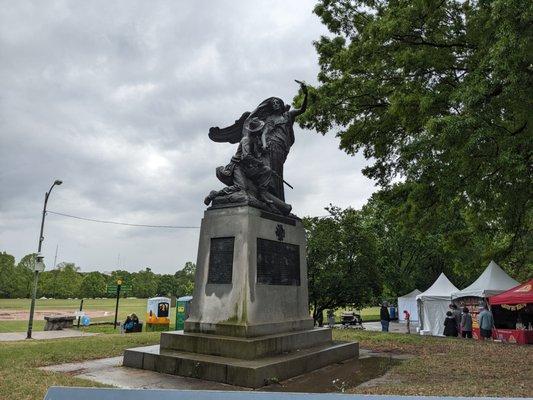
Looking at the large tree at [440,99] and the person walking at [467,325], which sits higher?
the large tree at [440,99]

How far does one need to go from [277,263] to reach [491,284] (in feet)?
46.3

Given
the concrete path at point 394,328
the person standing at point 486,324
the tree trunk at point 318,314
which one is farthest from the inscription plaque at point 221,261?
the concrete path at point 394,328

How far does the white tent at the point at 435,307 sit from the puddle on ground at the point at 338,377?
46.4 ft

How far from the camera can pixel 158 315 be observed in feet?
75.3

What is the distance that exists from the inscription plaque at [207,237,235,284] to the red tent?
12.6 m

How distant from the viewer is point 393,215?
16.1m

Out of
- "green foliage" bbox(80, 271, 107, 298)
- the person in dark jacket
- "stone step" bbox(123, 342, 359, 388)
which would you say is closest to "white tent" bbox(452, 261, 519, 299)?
the person in dark jacket

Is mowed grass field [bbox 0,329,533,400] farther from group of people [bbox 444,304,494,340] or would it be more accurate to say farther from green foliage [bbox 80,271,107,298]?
green foliage [bbox 80,271,107,298]

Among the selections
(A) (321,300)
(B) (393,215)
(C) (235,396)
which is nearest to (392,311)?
(A) (321,300)

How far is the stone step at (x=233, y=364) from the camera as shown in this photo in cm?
591

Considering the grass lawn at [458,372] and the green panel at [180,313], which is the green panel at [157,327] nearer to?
the green panel at [180,313]

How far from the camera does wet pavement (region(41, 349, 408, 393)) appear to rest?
586cm

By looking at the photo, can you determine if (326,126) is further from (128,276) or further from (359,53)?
(128,276)

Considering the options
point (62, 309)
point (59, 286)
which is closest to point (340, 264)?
point (62, 309)
